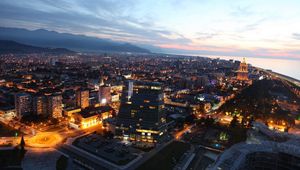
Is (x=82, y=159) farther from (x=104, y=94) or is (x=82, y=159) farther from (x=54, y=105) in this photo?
(x=104, y=94)

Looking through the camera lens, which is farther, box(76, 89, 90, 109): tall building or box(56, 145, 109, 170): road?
box(76, 89, 90, 109): tall building

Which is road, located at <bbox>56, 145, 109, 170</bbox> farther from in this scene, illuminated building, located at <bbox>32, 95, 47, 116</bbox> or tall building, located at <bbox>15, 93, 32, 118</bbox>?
tall building, located at <bbox>15, 93, 32, 118</bbox>

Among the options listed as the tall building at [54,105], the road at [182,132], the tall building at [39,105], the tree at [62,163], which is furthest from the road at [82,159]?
the tall building at [39,105]

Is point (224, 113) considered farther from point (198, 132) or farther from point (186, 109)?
point (198, 132)

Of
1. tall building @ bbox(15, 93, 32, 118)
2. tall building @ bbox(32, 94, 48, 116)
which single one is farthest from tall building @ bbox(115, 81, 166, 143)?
tall building @ bbox(15, 93, 32, 118)

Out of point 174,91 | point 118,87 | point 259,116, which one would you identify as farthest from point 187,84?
point 259,116

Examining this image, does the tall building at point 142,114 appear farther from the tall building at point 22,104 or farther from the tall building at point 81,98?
the tall building at point 22,104
